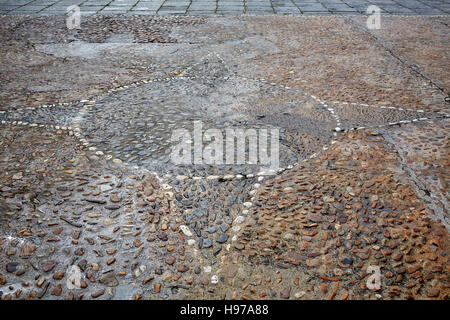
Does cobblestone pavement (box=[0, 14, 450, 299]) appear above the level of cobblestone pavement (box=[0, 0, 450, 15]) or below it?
below

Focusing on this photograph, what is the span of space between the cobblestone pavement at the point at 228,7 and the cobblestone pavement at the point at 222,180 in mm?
2552

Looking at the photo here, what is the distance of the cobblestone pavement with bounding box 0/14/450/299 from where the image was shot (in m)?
1.83

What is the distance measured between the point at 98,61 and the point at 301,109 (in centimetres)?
285

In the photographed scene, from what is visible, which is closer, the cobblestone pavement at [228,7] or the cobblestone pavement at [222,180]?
the cobblestone pavement at [222,180]

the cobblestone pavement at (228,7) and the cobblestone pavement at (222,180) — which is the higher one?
the cobblestone pavement at (228,7)

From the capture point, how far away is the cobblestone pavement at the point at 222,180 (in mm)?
1831

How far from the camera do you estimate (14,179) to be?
8.16 feet

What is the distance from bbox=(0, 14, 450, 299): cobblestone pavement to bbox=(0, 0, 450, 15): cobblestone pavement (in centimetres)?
255

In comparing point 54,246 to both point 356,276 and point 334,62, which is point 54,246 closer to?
point 356,276

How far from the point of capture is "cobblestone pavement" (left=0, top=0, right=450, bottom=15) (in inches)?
272

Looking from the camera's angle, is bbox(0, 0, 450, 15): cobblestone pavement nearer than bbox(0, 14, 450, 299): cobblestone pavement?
No

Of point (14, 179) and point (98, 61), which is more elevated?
point (98, 61)

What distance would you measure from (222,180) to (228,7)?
577 cm
